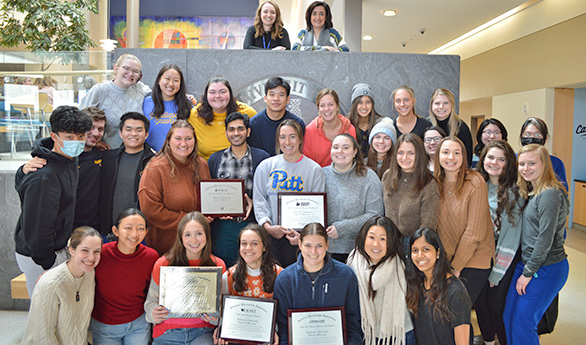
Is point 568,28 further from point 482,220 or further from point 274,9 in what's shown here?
point 482,220

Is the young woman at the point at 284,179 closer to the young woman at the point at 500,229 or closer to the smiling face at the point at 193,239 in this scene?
the smiling face at the point at 193,239

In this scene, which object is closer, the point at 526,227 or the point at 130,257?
the point at 130,257

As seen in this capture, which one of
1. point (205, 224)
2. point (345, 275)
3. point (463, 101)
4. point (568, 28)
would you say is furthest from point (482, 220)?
point (463, 101)

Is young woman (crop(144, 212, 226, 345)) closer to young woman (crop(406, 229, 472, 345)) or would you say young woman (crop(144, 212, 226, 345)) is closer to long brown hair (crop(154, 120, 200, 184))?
long brown hair (crop(154, 120, 200, 184))

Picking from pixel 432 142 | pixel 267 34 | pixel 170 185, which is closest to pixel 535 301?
pixel 432 142

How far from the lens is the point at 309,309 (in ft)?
8.96

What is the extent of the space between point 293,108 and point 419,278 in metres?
2.62

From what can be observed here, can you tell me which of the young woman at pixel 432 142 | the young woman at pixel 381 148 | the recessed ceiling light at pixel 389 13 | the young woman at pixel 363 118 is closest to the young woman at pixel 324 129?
the young woman at pixel 363 118

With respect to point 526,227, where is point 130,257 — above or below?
below

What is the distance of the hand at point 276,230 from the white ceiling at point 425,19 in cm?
539

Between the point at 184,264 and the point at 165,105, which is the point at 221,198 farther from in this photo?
the point at 165,105

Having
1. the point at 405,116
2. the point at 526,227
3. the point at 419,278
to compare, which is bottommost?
the point at 419,278

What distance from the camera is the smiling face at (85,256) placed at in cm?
275

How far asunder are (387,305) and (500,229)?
1.15 m
